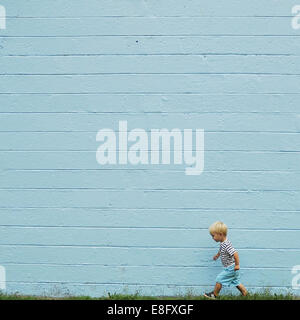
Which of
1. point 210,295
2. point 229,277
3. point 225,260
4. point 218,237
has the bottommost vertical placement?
point 210,295

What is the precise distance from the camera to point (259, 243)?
364 cm

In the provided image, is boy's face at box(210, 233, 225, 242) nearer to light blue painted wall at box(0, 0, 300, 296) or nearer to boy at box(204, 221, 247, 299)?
boy at box(204, 221, 247, 299)

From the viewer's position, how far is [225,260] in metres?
3.55

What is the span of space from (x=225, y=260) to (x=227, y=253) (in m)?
0.08

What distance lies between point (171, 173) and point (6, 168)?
153 cm

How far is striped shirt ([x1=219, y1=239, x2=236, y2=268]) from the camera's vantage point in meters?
3.50

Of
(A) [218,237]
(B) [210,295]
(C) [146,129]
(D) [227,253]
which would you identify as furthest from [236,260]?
(C) [146,129]

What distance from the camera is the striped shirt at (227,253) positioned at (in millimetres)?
3496

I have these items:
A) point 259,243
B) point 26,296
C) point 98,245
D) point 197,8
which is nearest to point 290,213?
point 259,243

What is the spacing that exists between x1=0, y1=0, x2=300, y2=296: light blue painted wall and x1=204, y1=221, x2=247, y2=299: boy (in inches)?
5.1

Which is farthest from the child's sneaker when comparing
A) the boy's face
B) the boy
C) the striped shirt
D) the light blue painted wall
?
the boy's face

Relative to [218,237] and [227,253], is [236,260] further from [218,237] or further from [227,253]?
[218,237]

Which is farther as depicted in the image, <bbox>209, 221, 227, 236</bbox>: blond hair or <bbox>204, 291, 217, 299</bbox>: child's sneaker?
<bbox>204, 291, 217, 299</bbox>: child's sneaker

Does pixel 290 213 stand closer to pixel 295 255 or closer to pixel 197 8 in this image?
pixel 295 255
